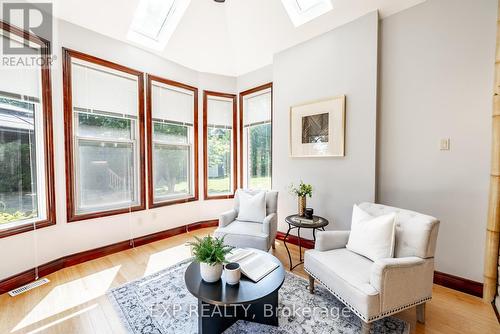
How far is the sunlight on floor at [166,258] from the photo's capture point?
8.53 feet

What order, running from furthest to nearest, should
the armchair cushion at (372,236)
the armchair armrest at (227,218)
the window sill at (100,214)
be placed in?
the armchair armrest at (227,218) < the window sill at (100,214) < the armchair cushion at (372,236)

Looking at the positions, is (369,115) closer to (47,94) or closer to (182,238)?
(182,238)

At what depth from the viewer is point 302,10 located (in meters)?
2.92

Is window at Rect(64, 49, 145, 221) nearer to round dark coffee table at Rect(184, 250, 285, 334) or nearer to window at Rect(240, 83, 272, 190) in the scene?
window at Rect(240, 83, 272, 190)

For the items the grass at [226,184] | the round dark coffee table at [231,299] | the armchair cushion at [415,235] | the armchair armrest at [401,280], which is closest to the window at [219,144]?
the grass at [226,184]

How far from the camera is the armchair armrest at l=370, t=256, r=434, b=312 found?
1.47 meters

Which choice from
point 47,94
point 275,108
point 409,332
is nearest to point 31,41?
point 47,94

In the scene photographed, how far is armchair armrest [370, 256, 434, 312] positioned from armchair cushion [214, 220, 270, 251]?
1217 millimetres

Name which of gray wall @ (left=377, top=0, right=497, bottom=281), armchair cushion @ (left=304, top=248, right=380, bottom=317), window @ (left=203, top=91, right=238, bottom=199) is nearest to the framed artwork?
gray wall @ (left=377, top=0, right=497, bottom=281)

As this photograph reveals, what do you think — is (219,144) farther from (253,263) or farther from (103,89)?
(253,263)

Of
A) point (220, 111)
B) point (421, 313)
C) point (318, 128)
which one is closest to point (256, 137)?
point (220, 111)

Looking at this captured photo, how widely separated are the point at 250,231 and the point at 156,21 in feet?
10.5

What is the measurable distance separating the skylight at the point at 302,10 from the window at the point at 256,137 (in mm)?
1020

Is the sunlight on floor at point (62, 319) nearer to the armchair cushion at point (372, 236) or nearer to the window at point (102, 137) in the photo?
the window at point (102, 137)
